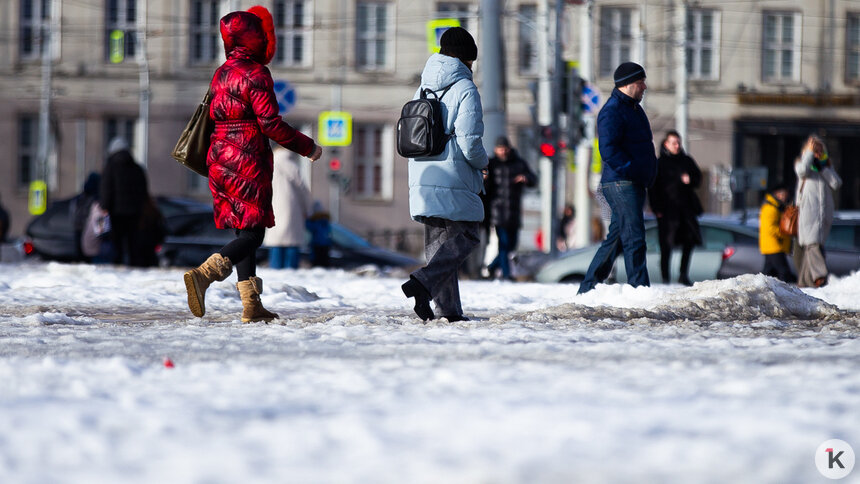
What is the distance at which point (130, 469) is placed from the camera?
117 inches

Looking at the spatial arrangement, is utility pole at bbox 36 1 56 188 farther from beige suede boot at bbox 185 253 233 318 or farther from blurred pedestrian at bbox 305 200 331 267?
beige suede boot at bbox 185 253 233 318

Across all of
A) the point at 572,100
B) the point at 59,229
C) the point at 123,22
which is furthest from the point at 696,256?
the point at 123,22

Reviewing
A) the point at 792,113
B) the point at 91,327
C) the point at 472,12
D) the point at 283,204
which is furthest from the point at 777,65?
the point at 91,327

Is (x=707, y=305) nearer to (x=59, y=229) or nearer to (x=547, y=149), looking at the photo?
(x=547, y=149)

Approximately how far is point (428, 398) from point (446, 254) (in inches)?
124

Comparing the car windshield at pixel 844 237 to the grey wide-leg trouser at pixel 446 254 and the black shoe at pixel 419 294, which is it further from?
the black shoe at pixel 419 294

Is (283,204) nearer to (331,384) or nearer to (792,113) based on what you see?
(331,384)

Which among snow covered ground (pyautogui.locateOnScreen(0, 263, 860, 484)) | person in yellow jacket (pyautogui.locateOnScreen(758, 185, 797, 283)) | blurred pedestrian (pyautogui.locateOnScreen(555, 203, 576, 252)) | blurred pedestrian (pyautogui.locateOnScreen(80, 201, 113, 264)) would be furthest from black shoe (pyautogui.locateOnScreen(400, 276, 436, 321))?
blurred pedestrian (pyautogui.locateOnScreen(555, 203, 576, 252))

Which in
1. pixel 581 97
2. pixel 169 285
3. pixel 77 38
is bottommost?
pixel 169 285

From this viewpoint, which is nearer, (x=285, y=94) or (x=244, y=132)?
(x=244, y=132)

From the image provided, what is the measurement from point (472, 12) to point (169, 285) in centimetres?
2870

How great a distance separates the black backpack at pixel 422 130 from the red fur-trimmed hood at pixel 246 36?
2.69ft

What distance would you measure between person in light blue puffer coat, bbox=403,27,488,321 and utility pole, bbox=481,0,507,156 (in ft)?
25.8

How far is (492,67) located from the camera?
15172mm
